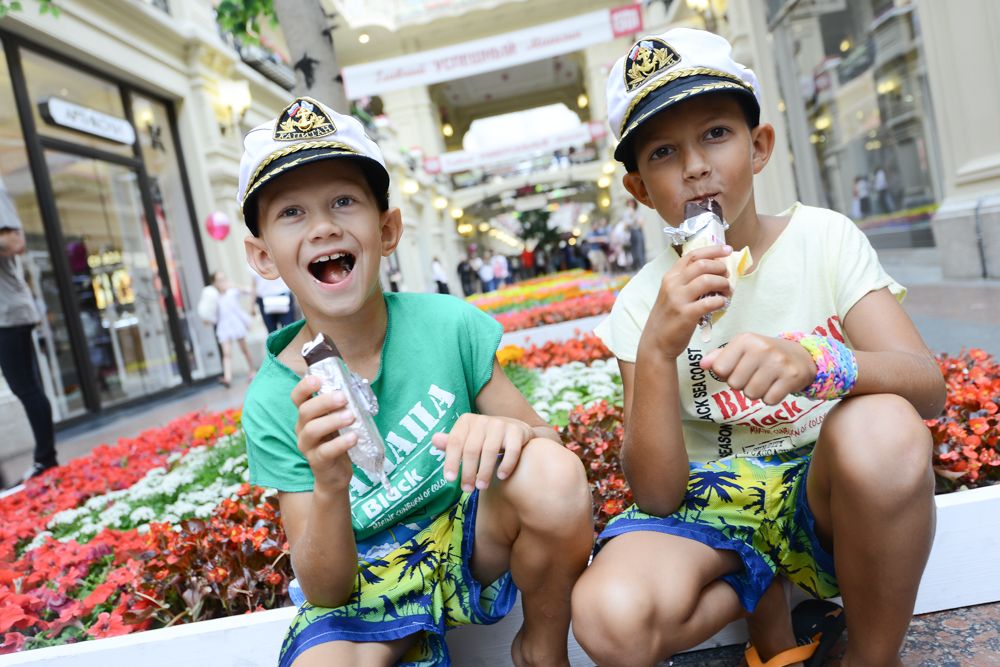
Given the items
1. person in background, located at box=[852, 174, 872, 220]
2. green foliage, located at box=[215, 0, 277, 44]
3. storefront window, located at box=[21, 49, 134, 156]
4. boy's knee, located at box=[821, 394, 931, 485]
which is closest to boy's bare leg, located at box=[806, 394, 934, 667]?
boy's knee, located at box=[821, 394, 931, 485]

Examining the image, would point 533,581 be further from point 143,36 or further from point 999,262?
point 143,36

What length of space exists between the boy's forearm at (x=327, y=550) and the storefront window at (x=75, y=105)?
31.4 ft

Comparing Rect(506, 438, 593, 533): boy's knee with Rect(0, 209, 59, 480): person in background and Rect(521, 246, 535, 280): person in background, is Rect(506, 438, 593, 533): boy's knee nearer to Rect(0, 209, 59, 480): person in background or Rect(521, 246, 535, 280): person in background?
Rect(0, 209, 59, 480): person in background

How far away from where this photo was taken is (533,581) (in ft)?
4.74

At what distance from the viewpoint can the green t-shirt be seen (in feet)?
5.13

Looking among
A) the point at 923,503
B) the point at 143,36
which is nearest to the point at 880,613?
the point at 923,503

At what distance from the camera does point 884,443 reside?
1272 millimetres

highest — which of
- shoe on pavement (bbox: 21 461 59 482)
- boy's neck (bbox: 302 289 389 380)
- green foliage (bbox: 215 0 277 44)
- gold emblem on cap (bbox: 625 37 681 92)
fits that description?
green foliage (bbox: 215 0 277 44)

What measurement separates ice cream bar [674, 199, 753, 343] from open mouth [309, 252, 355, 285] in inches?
27.7

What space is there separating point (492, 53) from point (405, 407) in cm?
820

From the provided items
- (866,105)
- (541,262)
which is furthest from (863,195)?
Answer: (541,262)

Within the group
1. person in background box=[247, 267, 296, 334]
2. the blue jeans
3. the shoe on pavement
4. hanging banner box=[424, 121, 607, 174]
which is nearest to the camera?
the blue jeans

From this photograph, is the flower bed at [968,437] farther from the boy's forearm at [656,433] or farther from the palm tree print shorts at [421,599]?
the palm tree print shorts at [421,599]

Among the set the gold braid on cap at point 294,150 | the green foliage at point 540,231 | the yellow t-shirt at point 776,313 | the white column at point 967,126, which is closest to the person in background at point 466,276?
the green foliage at point 540,231
